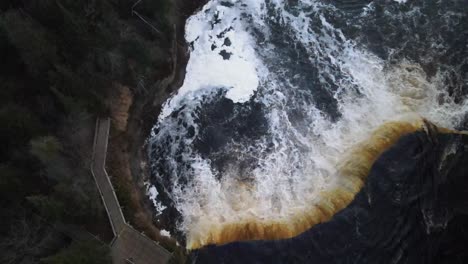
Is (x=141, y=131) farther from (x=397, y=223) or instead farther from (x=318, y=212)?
(x=397, y=223)

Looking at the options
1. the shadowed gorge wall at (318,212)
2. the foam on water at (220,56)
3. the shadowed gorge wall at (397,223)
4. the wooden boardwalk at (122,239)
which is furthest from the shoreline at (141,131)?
the shadowed gorge wall at (397,223)

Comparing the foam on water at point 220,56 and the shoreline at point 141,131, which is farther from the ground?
the foam on water at point 220,56

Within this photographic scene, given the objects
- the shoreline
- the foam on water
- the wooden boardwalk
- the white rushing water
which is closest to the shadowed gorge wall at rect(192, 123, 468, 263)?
the white rushing water

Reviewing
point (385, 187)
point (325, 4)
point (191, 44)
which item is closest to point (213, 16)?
point (191, 44)

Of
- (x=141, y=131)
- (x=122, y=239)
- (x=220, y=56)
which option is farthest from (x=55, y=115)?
(x=220, y=56)

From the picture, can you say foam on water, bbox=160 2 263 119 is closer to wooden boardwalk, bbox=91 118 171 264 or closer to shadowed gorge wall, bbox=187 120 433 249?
wooden boardwalk, bbox=91 118 171 264

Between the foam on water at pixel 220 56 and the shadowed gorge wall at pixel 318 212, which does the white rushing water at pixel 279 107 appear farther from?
the shadowed gorge wall at pixel 318 212
